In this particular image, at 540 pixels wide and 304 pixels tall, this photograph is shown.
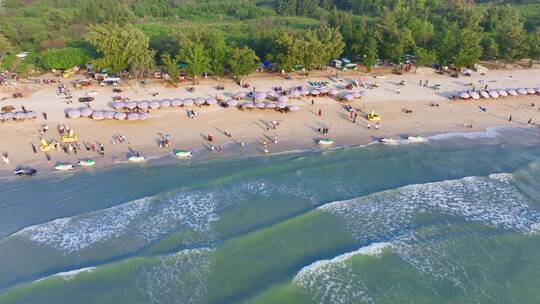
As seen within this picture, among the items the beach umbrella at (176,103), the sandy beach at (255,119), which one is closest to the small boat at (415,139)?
the sandy beach at (255,119)

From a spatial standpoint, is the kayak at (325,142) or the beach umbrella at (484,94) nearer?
the kayak at (325,142)

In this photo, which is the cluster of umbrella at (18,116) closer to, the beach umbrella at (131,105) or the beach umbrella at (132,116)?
the beach umbrella at (131,105)

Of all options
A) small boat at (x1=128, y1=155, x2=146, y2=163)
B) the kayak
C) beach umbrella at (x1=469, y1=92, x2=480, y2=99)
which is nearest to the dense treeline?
beach umbrella at (x1=469, y1=92, x2=480, y2=99)

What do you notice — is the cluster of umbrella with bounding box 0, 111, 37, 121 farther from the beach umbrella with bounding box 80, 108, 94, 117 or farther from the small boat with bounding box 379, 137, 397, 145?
the small boat with bounding box 379, 137, 397, 145

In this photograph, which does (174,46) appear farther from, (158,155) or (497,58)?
(497,58)

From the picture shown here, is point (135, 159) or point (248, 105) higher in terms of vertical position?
point (248, 105)

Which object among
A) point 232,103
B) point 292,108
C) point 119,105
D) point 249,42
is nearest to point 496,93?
point 292,108

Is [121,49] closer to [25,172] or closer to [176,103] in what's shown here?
[176,103]
